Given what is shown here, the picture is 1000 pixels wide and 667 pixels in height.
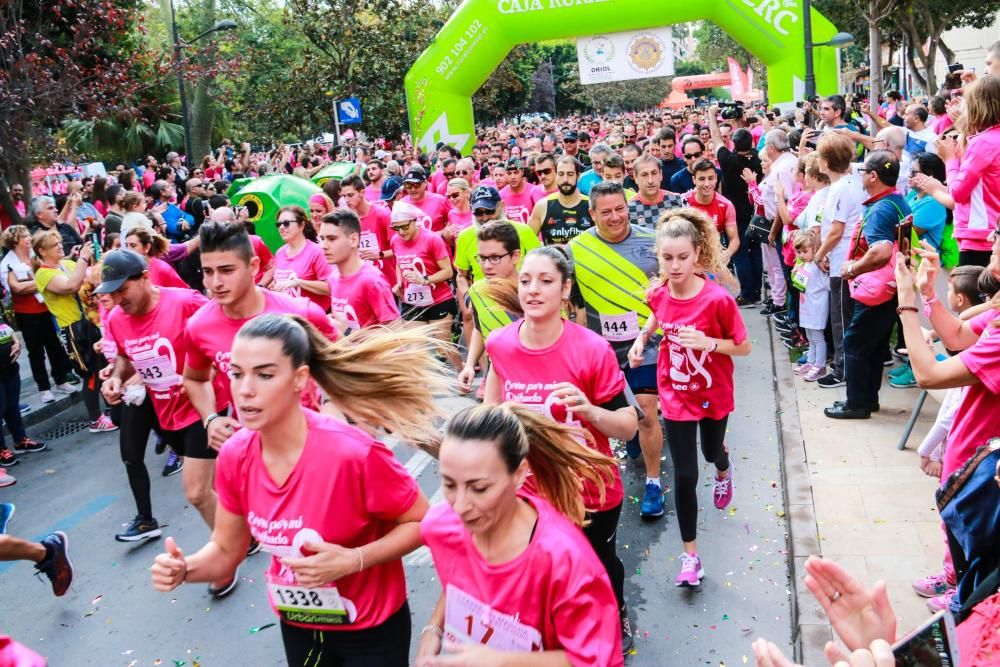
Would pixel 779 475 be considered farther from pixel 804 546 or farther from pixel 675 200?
pixel 675 200

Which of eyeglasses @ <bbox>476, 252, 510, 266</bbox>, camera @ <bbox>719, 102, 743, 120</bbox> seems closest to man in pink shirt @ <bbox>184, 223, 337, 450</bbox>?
eyeglasses @ <bbox>476, 252, 510, 266</bbox>

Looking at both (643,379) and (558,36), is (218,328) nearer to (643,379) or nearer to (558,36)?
(643,379)

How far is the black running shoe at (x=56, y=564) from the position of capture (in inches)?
186

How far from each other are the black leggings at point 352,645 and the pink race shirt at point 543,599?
518 millimetres

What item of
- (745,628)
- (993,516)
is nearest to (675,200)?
(745,628)

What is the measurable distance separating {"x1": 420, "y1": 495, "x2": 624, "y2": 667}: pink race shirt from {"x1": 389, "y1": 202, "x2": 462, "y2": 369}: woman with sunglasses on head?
5.55 m

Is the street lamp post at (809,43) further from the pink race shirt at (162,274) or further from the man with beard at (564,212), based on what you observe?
the pink race shirt at (162,274)

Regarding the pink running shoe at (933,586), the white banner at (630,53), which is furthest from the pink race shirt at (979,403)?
the white banner at (630,53)

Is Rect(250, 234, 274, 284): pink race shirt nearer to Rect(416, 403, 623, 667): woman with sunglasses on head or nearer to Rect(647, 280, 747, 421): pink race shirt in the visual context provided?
Rect(647, 280, 747, 421): pink race shirt

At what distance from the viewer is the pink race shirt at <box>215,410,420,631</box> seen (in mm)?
2861

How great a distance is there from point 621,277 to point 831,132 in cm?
270

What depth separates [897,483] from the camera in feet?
18.9

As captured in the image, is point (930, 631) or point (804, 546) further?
point (804, 546)

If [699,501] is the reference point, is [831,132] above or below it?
above
